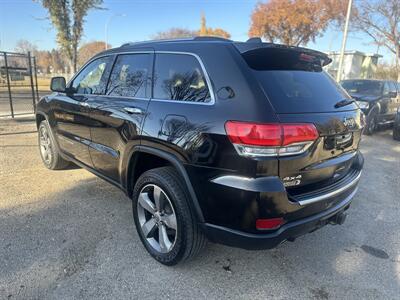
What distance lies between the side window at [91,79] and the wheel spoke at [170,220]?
1631 mm

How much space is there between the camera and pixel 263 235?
84.4 inches

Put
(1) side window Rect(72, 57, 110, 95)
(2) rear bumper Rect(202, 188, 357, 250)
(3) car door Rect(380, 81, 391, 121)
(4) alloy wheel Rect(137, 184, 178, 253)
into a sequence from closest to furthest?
(2) rear bumper Rect(202, 188, 357, 250) < (4) alloy wheel Rect(137, 184, 178, 253) < (1) side window Rect(72, 57, 110, 95) < (3) car door Rect(380, 81, 391, 121)

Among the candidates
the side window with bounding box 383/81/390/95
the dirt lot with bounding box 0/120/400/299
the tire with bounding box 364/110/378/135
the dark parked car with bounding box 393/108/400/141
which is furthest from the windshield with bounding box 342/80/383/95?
the dirt lot with bounding box 0/120/400/299

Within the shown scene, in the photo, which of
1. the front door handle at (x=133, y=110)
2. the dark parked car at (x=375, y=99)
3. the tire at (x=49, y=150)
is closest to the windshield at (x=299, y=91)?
the front door handle at (x=133, y=110)

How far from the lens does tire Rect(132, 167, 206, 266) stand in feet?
8.00

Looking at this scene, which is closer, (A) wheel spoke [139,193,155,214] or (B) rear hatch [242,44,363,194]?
(B) rear hatch [242,44,363,194]

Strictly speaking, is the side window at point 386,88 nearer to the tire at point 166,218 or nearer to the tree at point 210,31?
the tire at point 166,218

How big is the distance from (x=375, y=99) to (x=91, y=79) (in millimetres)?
8787

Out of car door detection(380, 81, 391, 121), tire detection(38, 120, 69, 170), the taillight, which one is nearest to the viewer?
the taillight

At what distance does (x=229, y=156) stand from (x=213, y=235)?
2.03ft

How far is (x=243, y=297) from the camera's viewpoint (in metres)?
2.40

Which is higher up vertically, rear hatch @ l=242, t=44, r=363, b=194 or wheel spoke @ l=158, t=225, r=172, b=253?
rear hatch @ l=242, t=44, r=363, b=194

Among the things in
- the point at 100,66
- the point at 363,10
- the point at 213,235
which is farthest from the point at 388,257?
the point at 363,10

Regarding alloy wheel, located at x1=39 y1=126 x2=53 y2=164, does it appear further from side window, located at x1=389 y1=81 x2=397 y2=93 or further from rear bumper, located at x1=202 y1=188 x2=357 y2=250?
side window, located at x1=389 y1=81 x2=397 y2=93
